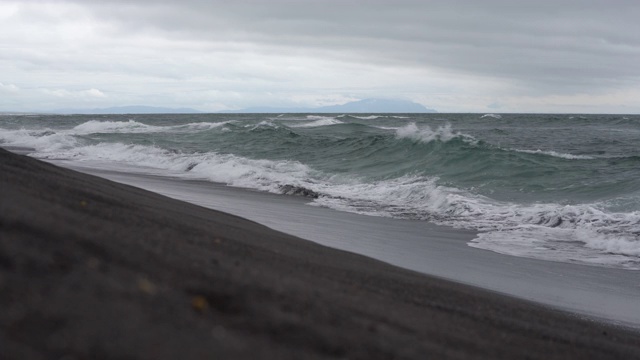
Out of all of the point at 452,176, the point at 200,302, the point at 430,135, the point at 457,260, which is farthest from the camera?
the point at 430,135

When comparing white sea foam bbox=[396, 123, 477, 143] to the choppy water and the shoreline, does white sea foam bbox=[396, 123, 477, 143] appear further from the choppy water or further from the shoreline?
the shoreline

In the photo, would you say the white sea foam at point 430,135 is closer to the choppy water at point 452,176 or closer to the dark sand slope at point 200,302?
the choppy water at point 452,176

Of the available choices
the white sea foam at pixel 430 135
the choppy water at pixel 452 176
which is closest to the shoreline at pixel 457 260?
the choppy water at pixel 452 176

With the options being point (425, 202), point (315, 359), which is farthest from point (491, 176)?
point (315, 359)

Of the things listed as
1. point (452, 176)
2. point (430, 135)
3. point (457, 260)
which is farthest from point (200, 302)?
point (430, 135)

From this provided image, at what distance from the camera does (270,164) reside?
924 inches

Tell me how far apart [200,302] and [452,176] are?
16999mm

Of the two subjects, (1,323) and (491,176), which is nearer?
(1,323)

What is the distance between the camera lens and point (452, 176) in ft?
63.7

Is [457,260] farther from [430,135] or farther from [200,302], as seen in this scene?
[430,135]

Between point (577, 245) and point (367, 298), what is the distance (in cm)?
752

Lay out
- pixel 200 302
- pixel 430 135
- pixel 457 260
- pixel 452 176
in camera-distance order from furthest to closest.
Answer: pixel 430 135 < pixel 452 176 < pixel 457 260 < pixel 200 302

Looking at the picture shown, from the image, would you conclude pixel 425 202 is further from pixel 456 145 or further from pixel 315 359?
pixel 315 359

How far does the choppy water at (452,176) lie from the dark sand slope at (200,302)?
5.25 meters
